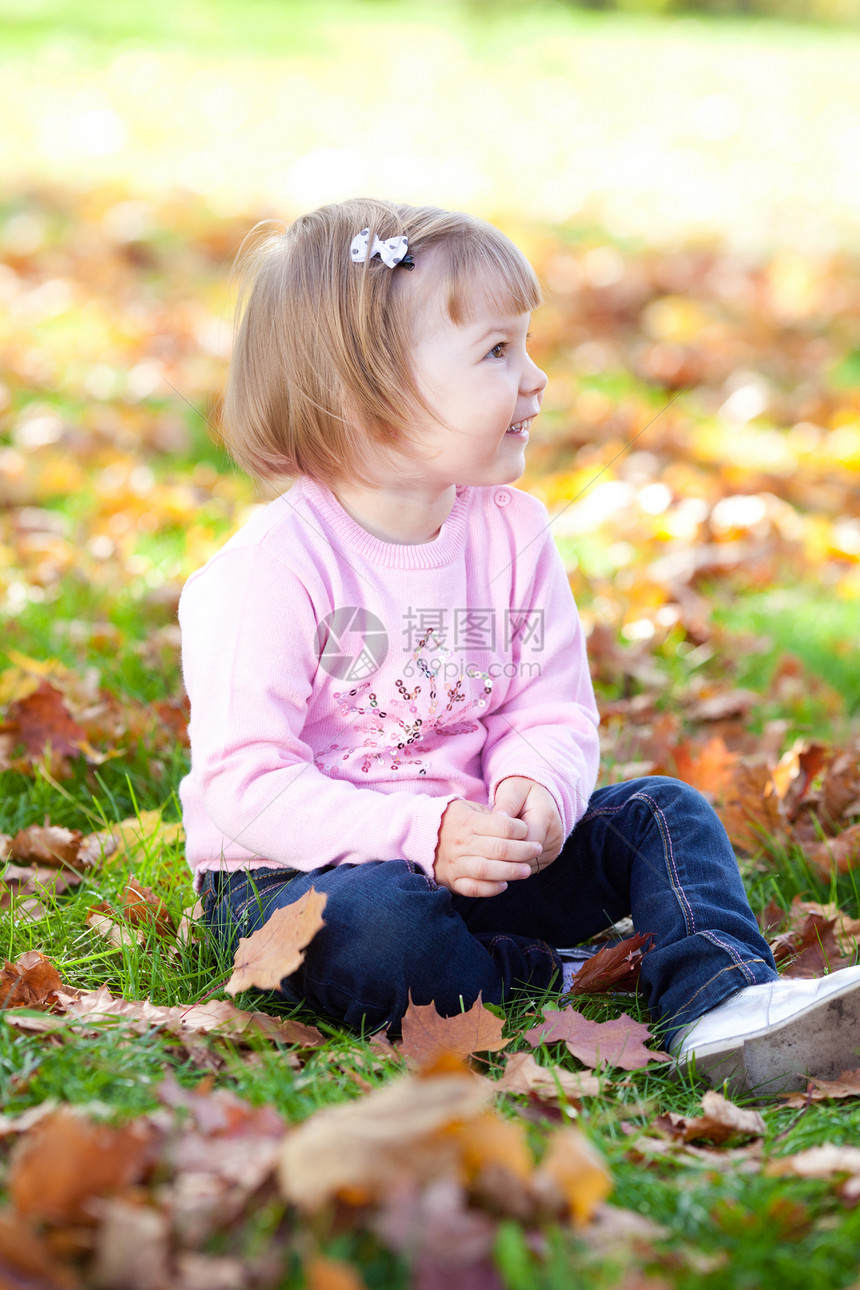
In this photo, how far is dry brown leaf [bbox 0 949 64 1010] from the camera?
165 centimetres

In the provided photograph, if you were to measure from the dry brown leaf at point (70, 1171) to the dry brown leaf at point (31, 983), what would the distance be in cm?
56

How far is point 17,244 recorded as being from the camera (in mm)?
6203

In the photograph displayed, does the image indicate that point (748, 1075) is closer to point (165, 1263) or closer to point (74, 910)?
point (165, 1263)

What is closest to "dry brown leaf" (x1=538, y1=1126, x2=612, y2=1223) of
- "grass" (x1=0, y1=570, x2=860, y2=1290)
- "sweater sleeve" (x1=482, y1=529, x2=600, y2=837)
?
"grass" (x1=0, y1=570, x2=860, y2=1290)

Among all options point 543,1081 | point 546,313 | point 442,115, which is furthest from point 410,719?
point 442,115

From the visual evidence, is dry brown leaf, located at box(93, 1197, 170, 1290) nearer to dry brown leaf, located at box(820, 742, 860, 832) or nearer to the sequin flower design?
the sequin flower design

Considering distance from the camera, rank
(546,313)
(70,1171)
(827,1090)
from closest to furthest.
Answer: (70,1171) → (827,1090) → (546,313)

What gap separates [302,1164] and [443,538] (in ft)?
3.57

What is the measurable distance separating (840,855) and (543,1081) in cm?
85

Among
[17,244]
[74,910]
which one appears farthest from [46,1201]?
[17,244]

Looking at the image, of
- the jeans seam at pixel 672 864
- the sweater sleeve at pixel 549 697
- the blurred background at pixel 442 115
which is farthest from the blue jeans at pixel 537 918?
the blurred background at pixel 442 115

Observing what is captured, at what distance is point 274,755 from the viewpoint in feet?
5.64

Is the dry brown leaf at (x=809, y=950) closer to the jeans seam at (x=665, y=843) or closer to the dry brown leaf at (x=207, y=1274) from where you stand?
the jeans seam at (x=665, y=843)

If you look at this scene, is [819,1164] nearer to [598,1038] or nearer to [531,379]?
[598,1038]
